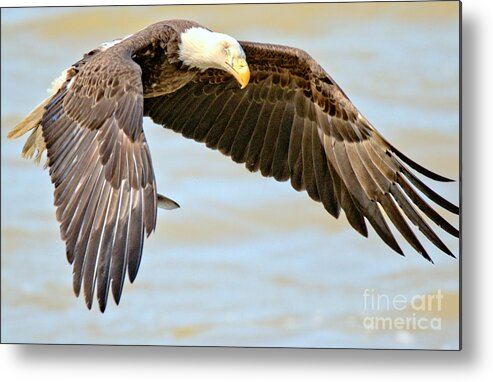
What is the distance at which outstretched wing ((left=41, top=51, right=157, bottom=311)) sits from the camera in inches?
176

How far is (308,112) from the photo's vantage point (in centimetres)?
579

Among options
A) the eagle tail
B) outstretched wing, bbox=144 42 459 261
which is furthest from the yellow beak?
the eagle tail

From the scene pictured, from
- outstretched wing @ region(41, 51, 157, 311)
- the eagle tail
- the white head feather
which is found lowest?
outstretched wing @ region(41, 51, 157, 311)

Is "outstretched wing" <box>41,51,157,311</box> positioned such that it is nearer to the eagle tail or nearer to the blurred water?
the eagle tail

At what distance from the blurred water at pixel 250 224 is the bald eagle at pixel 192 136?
0.10 meters

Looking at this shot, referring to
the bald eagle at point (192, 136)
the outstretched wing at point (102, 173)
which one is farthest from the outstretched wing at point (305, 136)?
the outstretched wing at point (102, 173)

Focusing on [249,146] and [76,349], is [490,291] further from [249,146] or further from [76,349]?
[76,349]

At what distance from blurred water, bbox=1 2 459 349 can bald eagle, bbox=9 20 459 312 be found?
10cm

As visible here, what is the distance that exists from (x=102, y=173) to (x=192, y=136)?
1185 millimetres

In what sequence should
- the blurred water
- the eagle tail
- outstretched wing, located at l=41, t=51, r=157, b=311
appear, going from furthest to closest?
the eagle tail < the blurred water < outstretched wing, located at l=41, t=51, r=157, b=311

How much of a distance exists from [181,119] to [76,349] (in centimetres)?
122

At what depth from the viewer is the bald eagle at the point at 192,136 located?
4566 mm

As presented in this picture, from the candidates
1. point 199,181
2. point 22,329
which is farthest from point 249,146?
point 22,329

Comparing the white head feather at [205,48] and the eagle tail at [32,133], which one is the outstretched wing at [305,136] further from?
the eagle tail at [32,133]
